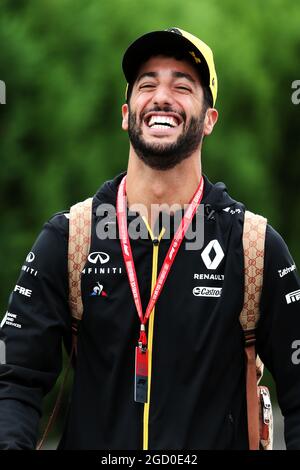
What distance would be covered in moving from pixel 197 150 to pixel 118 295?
2.16 feet

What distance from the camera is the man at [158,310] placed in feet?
13.3

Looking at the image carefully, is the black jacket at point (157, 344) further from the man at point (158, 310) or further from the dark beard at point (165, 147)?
the dark beard at point (165, 147)

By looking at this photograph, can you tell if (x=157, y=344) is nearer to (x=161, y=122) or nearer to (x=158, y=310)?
(x=158, y=310)

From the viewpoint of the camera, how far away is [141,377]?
4.05 metres

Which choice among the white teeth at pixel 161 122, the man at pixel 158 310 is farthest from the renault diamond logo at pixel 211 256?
the white teeth at pixel 161 122

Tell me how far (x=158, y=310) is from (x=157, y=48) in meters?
1.00

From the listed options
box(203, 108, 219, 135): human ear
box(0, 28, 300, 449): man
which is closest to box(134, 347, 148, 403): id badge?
box(0, 28, 300, 449): man

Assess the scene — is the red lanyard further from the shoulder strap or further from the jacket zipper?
the shoulder strap

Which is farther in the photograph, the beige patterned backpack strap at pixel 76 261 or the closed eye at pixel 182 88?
the closed eye at pixel 182 88

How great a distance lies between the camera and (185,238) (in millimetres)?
4254

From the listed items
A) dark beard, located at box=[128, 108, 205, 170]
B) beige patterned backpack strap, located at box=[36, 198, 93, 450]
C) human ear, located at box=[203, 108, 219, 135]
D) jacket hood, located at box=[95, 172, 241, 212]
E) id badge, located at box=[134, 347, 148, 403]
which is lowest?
id badge, located at box=[134, 347, 148, 403]

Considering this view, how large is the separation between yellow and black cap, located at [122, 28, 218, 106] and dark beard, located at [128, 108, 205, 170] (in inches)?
7.5

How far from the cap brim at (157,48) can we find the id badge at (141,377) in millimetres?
1090

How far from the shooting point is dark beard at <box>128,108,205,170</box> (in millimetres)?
4266
